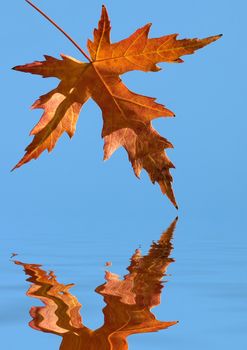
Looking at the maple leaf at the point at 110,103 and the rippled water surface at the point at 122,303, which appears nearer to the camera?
the rippled water surface at the point at 122,303

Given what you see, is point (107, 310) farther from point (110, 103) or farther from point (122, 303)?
point (110, 103)

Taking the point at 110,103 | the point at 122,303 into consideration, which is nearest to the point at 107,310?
the point at 122,303

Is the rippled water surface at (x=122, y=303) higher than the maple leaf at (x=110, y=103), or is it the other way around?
the maple leaf at (x=110, y=103)

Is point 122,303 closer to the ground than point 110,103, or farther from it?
closer to the ground

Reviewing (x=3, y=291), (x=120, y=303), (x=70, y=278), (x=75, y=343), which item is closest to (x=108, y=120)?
(x=70, y=278)

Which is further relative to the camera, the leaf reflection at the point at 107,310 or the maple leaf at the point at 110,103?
the maple leaf at the point at 110,103

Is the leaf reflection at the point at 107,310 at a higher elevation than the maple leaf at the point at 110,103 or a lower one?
lower
